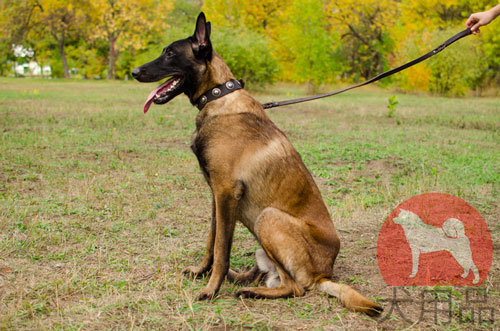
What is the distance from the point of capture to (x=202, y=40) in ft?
11.3

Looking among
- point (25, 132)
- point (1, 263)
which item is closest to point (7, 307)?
point (1, 263)

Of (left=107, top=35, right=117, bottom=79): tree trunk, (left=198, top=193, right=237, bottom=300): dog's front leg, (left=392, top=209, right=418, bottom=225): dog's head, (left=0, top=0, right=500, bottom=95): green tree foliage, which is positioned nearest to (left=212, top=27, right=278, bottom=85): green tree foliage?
(left=0, top=0, right=500, bottom=95): green tree foliage

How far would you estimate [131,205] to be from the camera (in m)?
5.53

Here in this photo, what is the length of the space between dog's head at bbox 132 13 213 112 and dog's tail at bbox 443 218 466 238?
9.49 feet

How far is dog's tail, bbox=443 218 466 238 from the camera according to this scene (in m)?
4.56

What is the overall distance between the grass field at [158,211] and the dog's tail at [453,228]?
0.32 meters

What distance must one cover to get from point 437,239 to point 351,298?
A: 1751mm

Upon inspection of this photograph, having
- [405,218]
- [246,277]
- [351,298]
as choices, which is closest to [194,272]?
[246,277]

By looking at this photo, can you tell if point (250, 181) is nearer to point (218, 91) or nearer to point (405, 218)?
point (218, 91)

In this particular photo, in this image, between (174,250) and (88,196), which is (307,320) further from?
(88,196)

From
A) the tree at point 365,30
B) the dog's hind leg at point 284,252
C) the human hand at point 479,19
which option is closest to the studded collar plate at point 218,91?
the dog's hind leg at point 284,252

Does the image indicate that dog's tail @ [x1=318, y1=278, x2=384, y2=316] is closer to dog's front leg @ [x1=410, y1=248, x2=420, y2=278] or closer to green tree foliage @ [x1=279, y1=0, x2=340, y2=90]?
dog's front leg @ [x1=410, y1=248, x2=420, y2=278]

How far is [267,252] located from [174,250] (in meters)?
1.29

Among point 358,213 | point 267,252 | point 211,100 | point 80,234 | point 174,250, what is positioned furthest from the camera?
point 358,213
